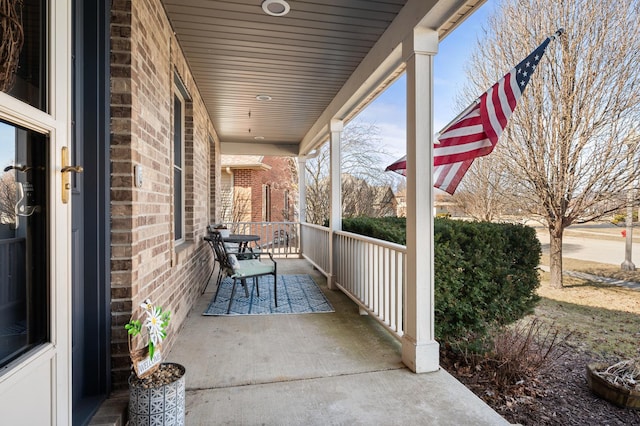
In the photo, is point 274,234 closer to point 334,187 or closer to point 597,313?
point 334,187

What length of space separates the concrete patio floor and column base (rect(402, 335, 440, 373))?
0.06 metres

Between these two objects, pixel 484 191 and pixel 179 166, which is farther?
pixel 484 191

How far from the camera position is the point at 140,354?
1.77 metres

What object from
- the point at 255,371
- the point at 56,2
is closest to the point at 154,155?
the point at 56,2

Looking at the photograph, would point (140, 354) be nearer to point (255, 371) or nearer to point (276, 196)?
point (255, 371)

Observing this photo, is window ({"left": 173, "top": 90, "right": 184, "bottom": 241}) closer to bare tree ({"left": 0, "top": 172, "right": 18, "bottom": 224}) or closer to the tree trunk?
bare tree ({"left": 0, "top": 172, "right": 18, "bottom": 224})

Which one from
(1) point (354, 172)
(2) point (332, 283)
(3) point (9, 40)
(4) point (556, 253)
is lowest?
(2) point (332, 283)

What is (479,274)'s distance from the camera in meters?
3.68

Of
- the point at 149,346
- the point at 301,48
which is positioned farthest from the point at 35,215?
the point at 301,48

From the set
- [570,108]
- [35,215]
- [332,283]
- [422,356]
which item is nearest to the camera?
[35,215]

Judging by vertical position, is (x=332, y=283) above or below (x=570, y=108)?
below

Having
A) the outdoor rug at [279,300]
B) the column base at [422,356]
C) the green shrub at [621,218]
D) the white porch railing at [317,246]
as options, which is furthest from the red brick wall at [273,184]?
the column base at [422,356]

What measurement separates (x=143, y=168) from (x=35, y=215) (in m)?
1.03

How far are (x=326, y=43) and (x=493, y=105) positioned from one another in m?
1.50
